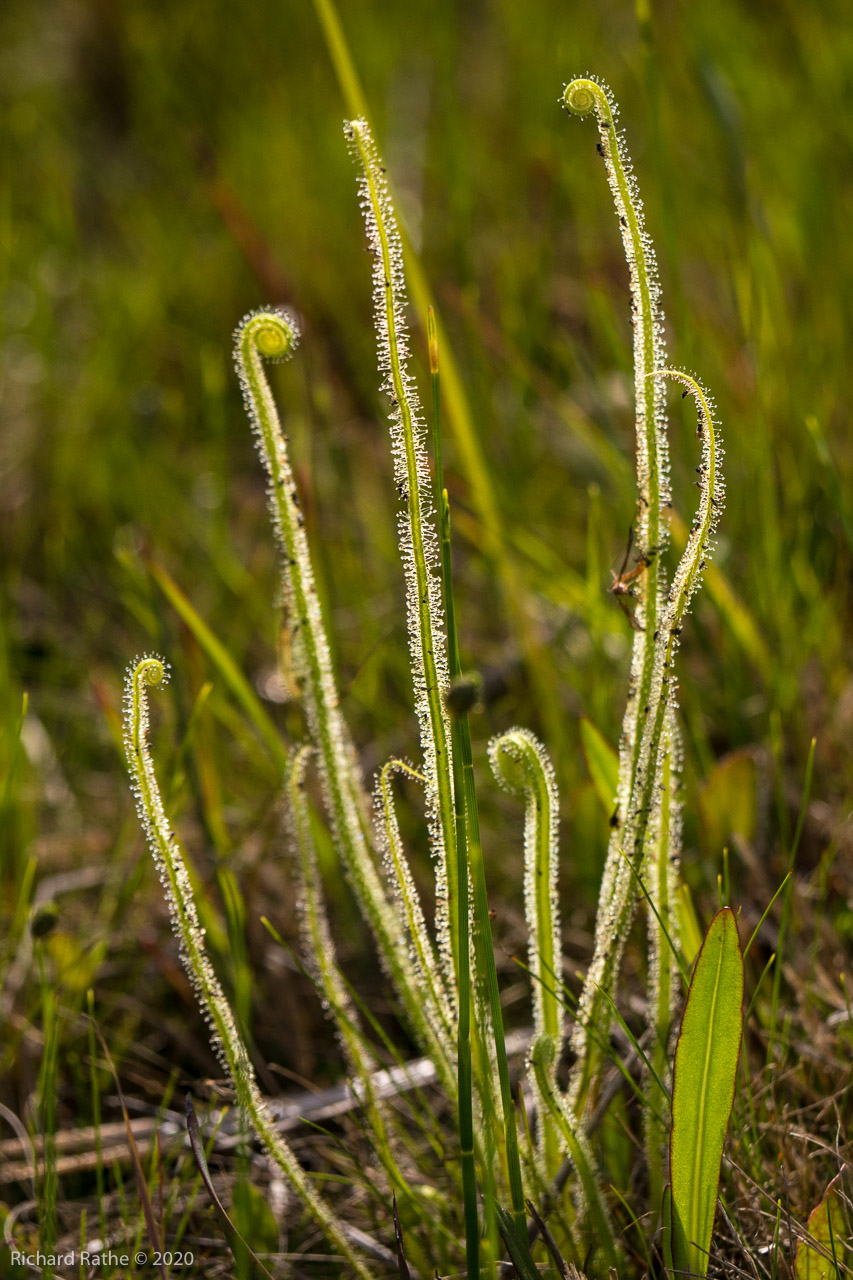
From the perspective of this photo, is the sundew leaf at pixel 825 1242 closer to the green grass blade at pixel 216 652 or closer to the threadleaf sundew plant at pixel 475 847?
the threadleaf sundew plant at pixel 475 847

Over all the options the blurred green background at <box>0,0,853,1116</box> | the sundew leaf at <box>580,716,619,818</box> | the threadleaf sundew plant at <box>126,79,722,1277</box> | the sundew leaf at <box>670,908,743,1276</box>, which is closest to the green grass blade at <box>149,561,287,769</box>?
the blurred green background at <box>0,0,853,1116</box>

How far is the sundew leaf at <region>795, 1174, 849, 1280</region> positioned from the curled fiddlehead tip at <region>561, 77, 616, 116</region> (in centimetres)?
106

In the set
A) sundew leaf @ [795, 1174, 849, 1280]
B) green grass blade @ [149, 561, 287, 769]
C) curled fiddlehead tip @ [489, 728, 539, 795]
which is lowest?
sundew leaf @ [795, 1174, 849, 1280]

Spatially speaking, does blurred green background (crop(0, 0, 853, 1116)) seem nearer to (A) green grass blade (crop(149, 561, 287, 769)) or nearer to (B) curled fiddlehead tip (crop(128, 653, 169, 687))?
(A) green grass blade (crop(149, 561, 287, 769))

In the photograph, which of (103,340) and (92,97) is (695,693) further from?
(92,97)

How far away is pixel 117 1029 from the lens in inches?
67.6

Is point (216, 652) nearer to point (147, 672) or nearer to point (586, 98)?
point (147, 672)

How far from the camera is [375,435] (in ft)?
10.9

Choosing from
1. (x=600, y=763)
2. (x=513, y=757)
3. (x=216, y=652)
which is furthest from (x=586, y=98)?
(x=216, y=652)

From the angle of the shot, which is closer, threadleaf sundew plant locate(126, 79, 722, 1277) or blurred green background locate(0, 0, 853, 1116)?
threadleaf sundew plant locate(126, 79, 722, 1277)

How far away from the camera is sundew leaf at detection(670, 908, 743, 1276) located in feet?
3.26

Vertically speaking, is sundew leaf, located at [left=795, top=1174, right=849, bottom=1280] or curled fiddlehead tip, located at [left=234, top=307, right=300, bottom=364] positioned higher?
curled fiddlehead tip, located at [left=234, top=307, right=300, bottom=364]

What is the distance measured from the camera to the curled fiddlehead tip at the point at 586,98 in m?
0.96

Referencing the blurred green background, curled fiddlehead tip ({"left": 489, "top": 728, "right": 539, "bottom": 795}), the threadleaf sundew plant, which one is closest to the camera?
the threadleaf sundew plant
